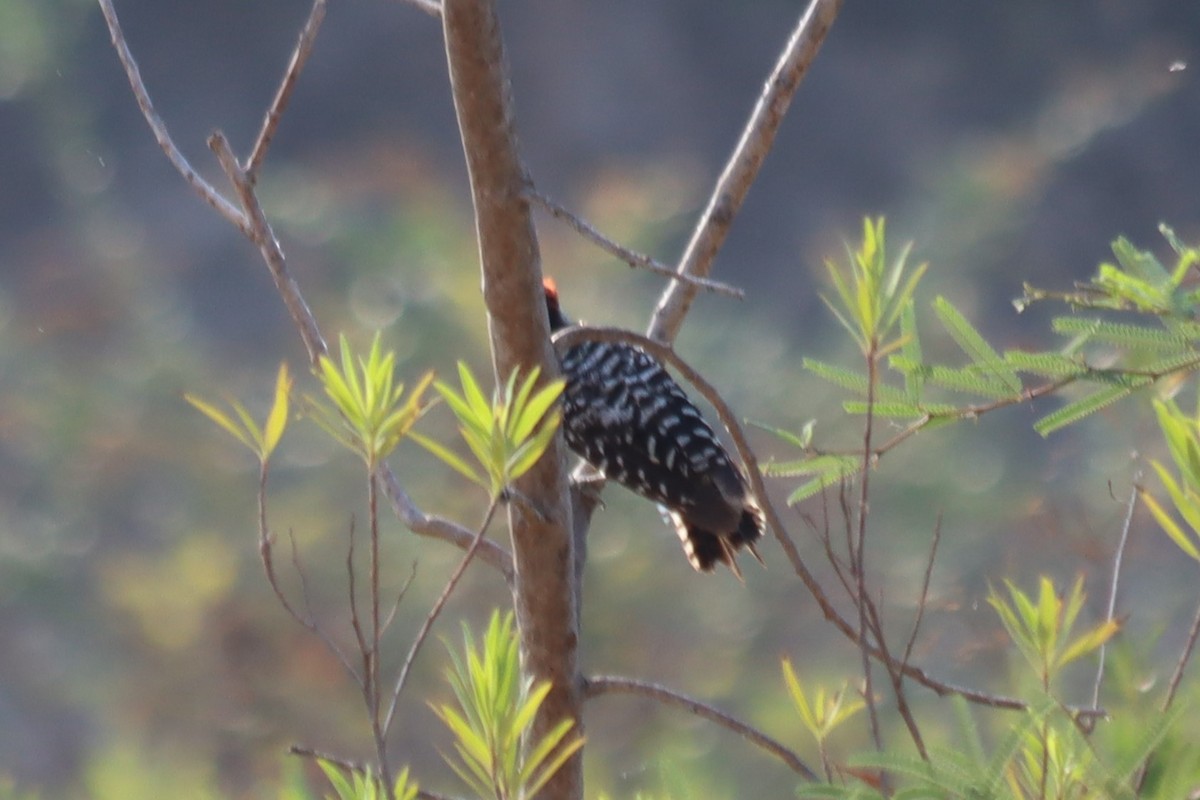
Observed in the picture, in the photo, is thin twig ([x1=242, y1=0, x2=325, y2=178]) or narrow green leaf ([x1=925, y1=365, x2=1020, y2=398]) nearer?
narrow green leaf ([x1=925, y1=365, x2=1020, y2=398])

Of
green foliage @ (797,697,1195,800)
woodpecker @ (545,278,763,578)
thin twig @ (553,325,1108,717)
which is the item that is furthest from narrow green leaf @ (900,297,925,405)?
woodpecker @ (545,278,763,578)

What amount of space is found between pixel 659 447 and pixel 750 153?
0.74 m

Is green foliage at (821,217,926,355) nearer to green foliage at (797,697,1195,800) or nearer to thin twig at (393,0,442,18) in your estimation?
green foliage at (797,697,1195,800)

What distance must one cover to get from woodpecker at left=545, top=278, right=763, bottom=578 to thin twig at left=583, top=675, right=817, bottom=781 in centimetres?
82

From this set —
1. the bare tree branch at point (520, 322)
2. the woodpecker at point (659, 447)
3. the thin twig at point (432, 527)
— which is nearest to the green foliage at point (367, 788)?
the bare tree branch at point (520, 322)

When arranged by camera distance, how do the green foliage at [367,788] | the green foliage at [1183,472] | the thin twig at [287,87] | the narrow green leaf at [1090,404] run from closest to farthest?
1. the green foliage at [1183,472]
2. the green foliage at [367,788]
3. the narrow green leaf at [1090,404]
4. the thin twig at [287,87]

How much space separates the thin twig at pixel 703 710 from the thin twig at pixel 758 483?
0.09 meters

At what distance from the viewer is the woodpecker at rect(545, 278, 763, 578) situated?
A: 6.59 feet

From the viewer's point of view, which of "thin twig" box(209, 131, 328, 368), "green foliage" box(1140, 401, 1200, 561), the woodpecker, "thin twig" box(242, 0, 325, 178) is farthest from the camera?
the woodpecker

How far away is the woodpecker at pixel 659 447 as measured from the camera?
2.01 m

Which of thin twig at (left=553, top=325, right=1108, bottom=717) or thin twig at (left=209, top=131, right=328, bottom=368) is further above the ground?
thin twig at (left=209, top=131, right=328, bottom=368)

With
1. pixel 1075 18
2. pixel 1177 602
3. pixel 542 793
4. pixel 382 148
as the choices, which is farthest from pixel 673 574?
pixel 1075 18

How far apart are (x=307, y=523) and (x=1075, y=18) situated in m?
5.23

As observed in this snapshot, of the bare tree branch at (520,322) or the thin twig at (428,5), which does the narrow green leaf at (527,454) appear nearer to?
the bare tree branch at (520,322)
